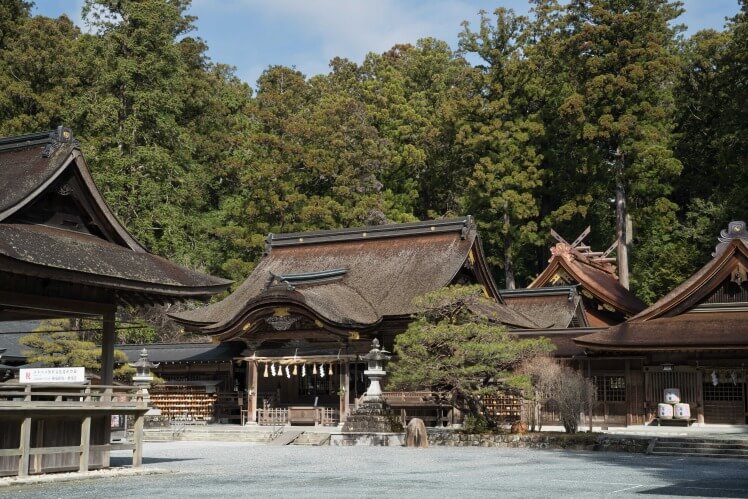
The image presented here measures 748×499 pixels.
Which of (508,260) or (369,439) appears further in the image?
(508,260)

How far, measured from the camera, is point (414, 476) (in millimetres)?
16172

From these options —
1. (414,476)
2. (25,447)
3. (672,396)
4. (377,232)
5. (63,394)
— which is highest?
(377,232)

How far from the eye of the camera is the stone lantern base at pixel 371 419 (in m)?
26.5

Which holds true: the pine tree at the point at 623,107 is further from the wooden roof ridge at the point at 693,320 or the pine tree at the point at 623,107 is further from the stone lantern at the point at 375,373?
the stone lantern at the point at 375,373

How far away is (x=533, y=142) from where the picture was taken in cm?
4966

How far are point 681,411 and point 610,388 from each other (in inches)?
113

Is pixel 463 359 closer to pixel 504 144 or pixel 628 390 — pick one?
pixel 628 390

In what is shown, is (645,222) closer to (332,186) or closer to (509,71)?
(509,71)

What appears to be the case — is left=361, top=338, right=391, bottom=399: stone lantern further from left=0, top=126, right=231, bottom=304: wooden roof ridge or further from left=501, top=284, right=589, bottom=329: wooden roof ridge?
left=501, top=284, right=589, bottom=329: wooden roof ridge

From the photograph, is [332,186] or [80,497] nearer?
[80,497]

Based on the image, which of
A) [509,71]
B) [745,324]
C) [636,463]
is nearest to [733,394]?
[745,324]

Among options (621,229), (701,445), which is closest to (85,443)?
(701,445)

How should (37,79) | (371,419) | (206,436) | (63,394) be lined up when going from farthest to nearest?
(37,79), (206,436), (371,419), (63,394)

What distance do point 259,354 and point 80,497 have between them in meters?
19.5
